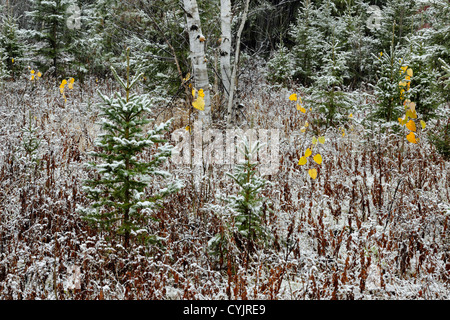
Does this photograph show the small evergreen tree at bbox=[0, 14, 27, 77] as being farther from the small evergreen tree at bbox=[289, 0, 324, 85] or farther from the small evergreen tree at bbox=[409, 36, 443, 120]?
the small evergreen tree at bbox=[409, 36, 443, 120]

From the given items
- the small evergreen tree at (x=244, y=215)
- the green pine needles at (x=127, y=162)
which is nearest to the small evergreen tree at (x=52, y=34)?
the green pine needles at (x=127, y=162)

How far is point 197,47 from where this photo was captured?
4.75 metres

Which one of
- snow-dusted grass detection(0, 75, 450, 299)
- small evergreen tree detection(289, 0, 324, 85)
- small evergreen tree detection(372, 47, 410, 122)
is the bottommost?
snow-dusted grass detection(0, 75, 450, 299)

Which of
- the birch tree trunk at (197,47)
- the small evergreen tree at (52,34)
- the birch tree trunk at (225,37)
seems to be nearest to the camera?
the birch tree trunk at (197,47)

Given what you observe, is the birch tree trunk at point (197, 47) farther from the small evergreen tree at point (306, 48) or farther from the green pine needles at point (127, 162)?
the small evergreen tree at point (306, 48)

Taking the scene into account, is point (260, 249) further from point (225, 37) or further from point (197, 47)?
point (225, 37)

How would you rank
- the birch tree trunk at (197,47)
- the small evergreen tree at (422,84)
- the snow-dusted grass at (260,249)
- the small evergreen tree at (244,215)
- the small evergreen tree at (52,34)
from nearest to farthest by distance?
the snow-dusted grass at (260,249) < the small evergreen tree at (244,215) < the birch tree trunk at (197,47) < the small evergreen tree at (422,84) < the small evergreen tree at (52,34)

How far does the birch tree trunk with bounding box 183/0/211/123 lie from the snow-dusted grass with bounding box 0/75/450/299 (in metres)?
1.18

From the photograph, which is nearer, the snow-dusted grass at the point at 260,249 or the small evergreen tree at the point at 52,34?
the snow-dusted grass at the point at 260,249

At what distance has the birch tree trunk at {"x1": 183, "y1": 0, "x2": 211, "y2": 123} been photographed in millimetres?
4656

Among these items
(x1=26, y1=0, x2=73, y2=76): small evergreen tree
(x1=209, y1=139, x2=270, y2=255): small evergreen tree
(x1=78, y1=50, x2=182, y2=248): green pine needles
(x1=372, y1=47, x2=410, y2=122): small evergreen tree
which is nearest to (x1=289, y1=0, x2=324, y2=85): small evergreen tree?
(x1=372, y1=47, x2=410, y2=122): small evergreen tree

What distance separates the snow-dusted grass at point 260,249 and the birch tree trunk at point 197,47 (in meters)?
1.18

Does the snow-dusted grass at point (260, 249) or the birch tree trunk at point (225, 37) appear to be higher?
the birch tree trunk at point (225, 37)

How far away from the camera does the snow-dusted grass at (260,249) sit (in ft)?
7.35
